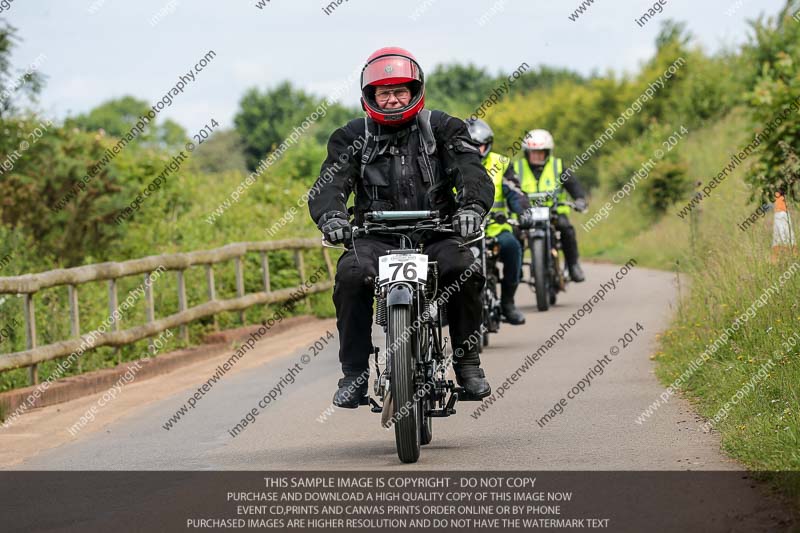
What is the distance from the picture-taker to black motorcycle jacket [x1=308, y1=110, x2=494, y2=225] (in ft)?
26.1

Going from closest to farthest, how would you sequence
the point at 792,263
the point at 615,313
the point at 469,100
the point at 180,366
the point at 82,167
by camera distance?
the point at 792,263, the point at 180,366, the point at 615,313, the point at 82,167, the point at 469,100

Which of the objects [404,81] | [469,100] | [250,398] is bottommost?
[250,398]

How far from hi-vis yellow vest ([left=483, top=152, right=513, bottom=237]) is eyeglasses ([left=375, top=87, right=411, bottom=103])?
4.75 meters

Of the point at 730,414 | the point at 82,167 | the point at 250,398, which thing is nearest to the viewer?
the point at 730,414

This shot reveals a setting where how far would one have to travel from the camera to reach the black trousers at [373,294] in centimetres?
771

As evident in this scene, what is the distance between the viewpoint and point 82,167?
75.8 ft

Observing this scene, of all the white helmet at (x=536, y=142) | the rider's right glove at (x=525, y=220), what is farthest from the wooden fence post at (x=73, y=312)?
the white helmet at (x=536, y=142)
